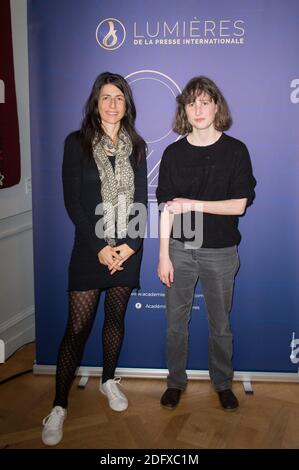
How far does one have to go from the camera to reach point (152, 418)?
2.29m

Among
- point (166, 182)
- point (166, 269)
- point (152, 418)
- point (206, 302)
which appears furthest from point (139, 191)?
point (152, 418)

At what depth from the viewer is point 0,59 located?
8.38 feet

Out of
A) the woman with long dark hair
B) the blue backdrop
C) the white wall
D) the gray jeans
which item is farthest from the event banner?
the gray jeans

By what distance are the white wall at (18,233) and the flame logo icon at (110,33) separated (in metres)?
0.81

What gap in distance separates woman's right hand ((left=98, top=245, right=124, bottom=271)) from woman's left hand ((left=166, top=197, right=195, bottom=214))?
35 centimetres

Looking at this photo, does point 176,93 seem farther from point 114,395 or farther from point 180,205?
point 114,395

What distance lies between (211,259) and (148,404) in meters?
0.92

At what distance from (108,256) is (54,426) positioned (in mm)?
863

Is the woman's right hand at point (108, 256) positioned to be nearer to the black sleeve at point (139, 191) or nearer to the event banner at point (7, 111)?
the black sleeve at point (139, 191)

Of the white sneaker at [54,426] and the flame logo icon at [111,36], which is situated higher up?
the flame logo icon at [111,36]

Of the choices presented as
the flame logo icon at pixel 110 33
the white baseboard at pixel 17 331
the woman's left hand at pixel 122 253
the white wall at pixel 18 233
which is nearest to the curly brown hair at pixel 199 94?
the flame logo icon at pixel 110 33

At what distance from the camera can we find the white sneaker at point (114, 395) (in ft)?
7.74
